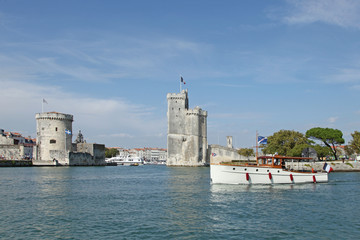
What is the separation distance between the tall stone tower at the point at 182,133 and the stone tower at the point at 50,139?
1751 centimetres

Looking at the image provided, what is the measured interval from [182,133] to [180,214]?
5196 centimetres

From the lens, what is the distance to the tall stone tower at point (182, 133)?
67.1 meters

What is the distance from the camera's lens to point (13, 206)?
17.3 meters

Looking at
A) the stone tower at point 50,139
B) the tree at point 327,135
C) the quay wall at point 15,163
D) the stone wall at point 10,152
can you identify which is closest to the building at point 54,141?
the stone tower at point 50,139

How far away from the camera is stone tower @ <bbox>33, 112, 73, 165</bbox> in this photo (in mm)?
60844

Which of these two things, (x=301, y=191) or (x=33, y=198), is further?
(x=301, y=191)

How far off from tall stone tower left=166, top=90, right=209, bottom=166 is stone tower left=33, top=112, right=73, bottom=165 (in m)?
17.5

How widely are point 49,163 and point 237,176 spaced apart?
4192 cm

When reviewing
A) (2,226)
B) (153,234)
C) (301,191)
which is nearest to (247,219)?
(153,234)

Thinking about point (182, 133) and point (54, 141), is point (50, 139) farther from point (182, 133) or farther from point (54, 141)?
point (182, 133)

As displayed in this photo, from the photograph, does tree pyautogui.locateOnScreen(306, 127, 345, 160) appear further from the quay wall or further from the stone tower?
the quay wall

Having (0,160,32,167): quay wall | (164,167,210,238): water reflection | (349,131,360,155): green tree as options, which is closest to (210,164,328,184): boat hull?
(164,167,210,238): water reflection

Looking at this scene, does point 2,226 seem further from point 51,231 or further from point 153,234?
point 153,234

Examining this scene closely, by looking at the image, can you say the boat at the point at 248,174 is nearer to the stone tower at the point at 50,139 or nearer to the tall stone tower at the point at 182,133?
the tall stone tower at the point at 182,133
